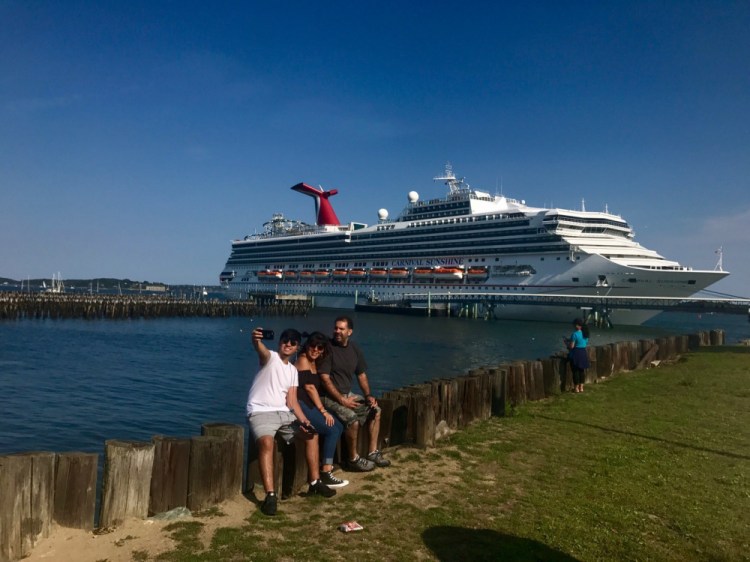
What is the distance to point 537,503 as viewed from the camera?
5332 millimetres

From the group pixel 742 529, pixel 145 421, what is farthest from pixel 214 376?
pixel 742 529

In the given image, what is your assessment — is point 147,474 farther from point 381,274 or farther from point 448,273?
point 381,274

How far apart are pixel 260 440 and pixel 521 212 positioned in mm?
55896

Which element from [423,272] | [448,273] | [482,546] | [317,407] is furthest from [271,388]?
[423,272]

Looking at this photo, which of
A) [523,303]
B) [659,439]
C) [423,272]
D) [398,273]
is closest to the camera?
[659,439]

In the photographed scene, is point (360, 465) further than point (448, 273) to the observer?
No

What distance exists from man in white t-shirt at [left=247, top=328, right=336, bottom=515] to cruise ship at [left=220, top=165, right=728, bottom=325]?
157ft

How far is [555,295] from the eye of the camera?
2020 inches

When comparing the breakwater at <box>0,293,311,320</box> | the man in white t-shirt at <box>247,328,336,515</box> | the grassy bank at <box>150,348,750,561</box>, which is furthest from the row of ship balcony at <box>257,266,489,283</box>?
the man in white t-shirt at <box>247,328,336,515</box>

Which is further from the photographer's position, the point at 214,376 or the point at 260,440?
the point at 214,376

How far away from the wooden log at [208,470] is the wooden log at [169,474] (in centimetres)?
6

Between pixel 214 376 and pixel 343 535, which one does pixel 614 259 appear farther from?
pixel 343 535

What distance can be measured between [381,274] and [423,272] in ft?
24.2

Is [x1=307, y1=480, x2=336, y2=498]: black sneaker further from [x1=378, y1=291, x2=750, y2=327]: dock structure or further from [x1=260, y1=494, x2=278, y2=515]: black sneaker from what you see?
[x1=378, y1=291, x2=750, y2=327]: dock structure
